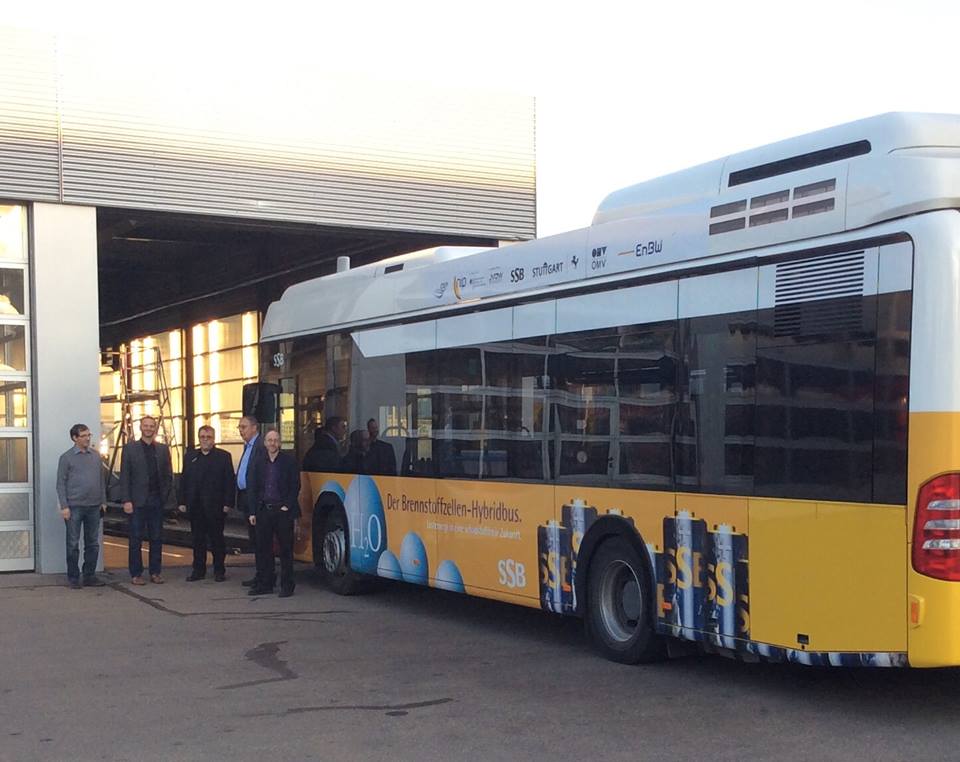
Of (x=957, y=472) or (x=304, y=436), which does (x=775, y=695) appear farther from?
(x=304, y=436)

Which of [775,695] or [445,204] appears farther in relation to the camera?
[445,204]

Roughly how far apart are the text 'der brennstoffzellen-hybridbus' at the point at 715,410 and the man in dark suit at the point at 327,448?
3.45 feet

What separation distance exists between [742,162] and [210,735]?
471 centimetres

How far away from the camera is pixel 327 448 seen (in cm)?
1336

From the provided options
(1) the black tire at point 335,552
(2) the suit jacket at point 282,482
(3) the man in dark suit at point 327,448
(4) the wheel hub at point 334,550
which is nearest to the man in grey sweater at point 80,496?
(2) the suit jacket at point 282,482

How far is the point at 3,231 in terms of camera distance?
49.1ft

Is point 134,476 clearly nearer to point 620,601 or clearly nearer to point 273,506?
point 273,506

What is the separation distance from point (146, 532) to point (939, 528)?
→ 10097 mm

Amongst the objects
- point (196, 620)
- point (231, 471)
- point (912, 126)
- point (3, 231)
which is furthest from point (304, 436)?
point (912, 126)

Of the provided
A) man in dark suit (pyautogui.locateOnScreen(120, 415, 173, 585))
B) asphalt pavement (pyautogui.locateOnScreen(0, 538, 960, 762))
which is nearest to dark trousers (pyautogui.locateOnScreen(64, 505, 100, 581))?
man in dark suit (pyautogui.locateOnScreen(120, 415, 173, 585))

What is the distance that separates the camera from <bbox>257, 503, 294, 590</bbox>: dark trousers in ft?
43.7

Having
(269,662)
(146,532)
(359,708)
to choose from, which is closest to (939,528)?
(359,708)

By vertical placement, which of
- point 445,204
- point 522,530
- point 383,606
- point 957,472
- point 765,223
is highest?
point 445,204

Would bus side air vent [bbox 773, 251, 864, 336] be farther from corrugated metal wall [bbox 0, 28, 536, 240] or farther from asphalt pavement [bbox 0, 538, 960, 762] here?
corrugated metal wall [bbox 0, 28, 536, 240]
